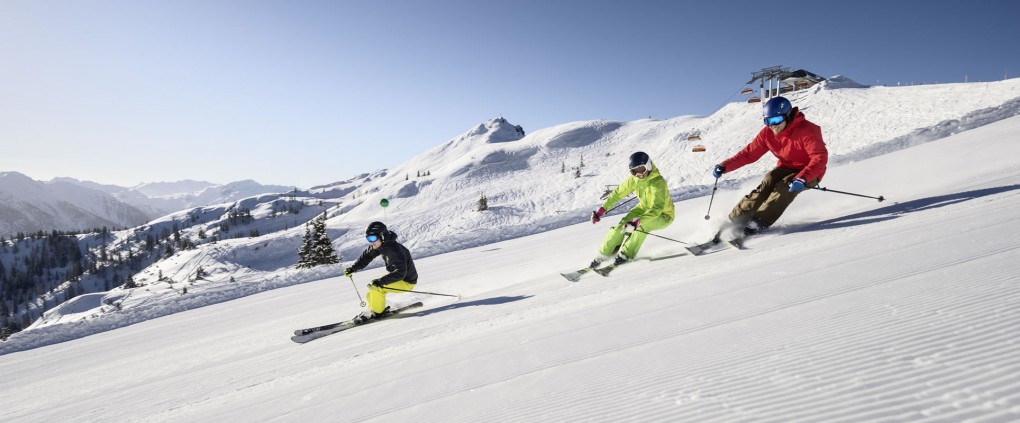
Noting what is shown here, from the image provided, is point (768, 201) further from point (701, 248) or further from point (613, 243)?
point (613, 243)

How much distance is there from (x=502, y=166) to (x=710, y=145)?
37.1 m

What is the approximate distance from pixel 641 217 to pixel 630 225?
224mm

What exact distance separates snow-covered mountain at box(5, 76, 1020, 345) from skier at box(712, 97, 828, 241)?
1.23 m

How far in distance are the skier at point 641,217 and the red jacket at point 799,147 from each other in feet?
5.30

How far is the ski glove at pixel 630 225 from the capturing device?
6809mm

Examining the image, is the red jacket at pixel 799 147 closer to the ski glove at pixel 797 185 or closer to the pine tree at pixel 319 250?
the ski glove at pixel 797 185

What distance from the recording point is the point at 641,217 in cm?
686

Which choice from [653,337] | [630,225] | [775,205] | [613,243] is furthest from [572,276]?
[653,337]

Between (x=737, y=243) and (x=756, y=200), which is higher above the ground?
(x=756, y=200)

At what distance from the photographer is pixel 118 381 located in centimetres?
567

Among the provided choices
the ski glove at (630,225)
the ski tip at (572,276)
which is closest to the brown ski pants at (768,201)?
the ski glove at (630,225)

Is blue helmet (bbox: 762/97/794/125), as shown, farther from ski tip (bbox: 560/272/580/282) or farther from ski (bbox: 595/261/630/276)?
ski tip (bbox: 560/272/580/282)

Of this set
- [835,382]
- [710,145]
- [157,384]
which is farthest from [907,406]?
[710,145]

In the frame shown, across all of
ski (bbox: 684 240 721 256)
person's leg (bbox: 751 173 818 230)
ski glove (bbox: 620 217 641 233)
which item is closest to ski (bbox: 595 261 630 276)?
ski glove (bbox: 620 217 641 233)
